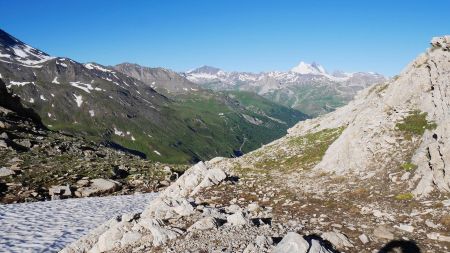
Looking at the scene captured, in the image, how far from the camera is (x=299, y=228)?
54.2 ft

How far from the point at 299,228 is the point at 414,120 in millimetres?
14687

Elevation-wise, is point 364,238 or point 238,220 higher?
point 238,220

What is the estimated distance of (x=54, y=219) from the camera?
23766mm

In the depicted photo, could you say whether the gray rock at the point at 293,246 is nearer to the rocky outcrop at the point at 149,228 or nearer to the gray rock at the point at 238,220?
the gray rock at the point at 238,220

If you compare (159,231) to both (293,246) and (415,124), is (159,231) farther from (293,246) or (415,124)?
(415,124)

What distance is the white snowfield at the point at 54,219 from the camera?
1886 centimetres

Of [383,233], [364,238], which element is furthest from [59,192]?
[383,233]

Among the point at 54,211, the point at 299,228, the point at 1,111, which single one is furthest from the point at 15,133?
the point at 299,228

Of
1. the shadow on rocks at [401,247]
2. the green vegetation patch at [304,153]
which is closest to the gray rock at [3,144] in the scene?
the green vegetation patch at [304,153]

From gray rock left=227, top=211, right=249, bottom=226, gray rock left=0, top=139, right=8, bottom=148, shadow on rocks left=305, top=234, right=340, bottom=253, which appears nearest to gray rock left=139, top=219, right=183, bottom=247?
gray rock left=227, top=211, right=249, bottom=226

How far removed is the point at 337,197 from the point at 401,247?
23.4ft

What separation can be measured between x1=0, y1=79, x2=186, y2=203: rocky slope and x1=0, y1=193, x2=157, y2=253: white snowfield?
13.5ft

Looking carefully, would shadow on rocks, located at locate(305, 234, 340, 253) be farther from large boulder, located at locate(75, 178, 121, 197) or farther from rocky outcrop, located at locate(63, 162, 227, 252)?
large boulder, located at locate(75, 178, 121, 197)

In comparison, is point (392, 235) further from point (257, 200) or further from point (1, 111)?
point (1, 111)
